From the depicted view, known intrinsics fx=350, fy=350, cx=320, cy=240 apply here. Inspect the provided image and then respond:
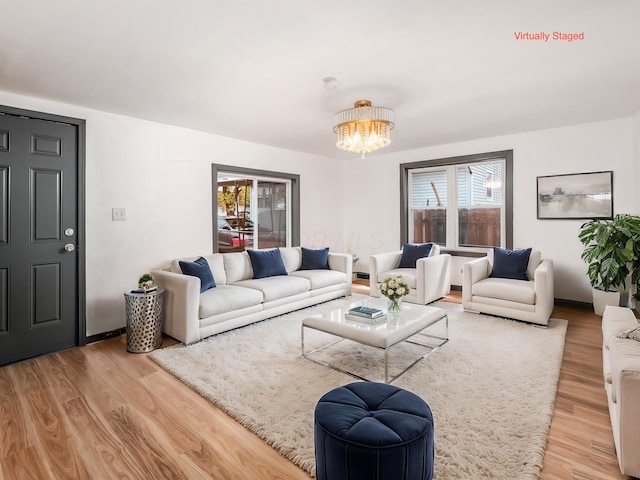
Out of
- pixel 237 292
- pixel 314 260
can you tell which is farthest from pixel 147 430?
pixel 314 260

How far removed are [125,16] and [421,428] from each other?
8.69 feet

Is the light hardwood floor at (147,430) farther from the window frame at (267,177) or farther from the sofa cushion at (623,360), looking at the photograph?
the window frame at (267,177)

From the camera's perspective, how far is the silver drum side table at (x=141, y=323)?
3256 millimetres

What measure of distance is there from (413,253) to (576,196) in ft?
7.24

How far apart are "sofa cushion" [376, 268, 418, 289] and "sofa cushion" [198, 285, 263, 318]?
1.88 m

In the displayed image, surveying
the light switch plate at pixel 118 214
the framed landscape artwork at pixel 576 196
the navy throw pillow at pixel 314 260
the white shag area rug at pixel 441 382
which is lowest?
the white shag area rug at pixel 441 382

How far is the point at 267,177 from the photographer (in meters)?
5.58

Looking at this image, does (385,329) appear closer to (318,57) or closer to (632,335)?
(632,335)

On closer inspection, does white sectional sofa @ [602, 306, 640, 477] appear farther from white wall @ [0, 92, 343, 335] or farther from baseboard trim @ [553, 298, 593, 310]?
white wall @ [0, 92, 343, 335]

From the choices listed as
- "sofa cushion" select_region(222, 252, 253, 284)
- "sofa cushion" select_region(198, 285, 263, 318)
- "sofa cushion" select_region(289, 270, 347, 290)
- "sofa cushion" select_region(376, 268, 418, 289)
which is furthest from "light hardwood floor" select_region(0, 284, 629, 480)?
"sofa cushion" select_region(289, 270, 347, 290)

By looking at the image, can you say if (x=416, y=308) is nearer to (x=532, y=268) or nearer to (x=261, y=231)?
(x=532, y=268)

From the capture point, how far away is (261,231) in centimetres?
571

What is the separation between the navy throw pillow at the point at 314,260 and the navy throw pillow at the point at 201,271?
1641 millimetres

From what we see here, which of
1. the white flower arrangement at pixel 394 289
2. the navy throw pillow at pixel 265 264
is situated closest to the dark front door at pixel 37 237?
the navy throw pillow at pixel 265 264
